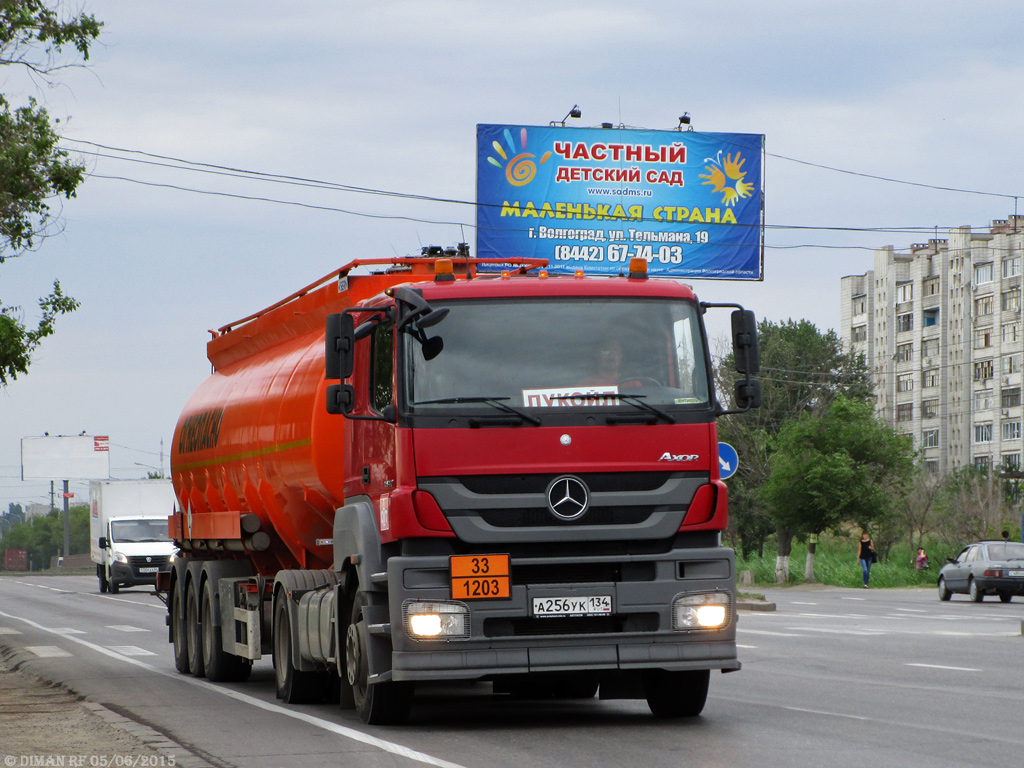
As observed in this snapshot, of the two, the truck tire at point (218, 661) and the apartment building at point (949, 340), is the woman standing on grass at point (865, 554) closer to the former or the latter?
the truck tire at point (218, 661)

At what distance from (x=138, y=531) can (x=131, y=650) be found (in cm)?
2704

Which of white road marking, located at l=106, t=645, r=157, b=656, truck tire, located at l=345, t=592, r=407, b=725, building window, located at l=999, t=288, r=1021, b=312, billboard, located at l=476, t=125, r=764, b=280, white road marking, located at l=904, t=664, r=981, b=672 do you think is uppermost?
building window, located at l=999, t=288, r=1021, b=312

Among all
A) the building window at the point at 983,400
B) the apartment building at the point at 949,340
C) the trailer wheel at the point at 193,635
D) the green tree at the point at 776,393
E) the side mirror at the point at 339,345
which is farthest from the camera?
the building window at the point at 983,400

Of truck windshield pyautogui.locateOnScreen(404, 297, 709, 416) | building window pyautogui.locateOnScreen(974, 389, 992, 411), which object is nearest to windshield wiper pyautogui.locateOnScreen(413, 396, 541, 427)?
truck windshield pyautogui.locateOnScreen(404, 297, 709, 416)

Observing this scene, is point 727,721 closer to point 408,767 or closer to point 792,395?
point 408,767

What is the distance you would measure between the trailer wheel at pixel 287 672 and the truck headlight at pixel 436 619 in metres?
3.23

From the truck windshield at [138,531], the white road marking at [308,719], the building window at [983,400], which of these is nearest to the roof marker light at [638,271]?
the white road marking at [308,719]

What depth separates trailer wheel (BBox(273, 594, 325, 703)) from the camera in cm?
1329

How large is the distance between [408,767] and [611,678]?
9.30 ft

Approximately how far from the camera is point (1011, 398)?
118m

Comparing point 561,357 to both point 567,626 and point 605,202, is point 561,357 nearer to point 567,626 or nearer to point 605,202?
point 567,626

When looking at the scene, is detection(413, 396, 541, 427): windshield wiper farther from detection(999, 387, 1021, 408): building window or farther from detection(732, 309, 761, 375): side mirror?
detection(999, 387, 1021, 408): building window

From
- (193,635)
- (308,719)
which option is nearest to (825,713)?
(308,719)

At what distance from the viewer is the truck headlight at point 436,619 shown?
10.3 m
